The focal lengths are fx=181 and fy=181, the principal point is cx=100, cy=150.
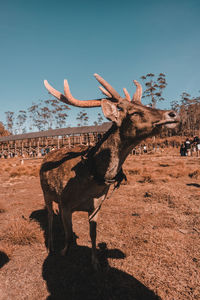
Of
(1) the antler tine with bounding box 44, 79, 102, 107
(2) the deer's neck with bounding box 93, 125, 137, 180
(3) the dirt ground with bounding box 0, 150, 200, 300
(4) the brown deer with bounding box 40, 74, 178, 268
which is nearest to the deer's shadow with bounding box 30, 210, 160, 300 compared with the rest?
(3) the dirt ground with bounding box 0, 150, 200, 300

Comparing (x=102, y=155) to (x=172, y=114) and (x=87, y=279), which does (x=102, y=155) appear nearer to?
(x=172, y=114)

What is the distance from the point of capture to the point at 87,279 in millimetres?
2871

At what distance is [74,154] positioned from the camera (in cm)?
321

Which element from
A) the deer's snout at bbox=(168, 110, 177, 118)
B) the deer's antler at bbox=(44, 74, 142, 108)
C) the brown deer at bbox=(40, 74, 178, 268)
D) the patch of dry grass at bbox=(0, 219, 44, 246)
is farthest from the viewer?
A: the patch of dry grass at bbox=(0, 219, 44, 246)

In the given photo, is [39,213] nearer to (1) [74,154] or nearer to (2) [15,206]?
(2) [15,206]

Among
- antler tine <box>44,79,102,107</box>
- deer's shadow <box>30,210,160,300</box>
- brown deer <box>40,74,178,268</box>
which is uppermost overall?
antler tine <box>44,79,102,107</box>

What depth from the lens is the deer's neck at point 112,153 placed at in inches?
92.5

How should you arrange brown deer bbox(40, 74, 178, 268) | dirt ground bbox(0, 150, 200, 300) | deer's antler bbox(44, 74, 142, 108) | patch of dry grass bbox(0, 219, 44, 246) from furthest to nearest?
1. patch of dry grass bbox(0, 219, 44, 246)
2. dirt ground bbox(0, 150, 200, 300)
3. deer's antler bbox(44, 74, 142, 108)
4. brown deer bbox(40, 74, 178, 268)

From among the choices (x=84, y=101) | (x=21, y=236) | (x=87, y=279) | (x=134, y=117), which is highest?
(x=84, y=101)

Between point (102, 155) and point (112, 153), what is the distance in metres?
0.17

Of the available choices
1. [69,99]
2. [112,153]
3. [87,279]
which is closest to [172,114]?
[112,153]

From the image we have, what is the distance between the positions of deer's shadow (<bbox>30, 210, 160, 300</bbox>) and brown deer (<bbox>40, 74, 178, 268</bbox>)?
256 mm

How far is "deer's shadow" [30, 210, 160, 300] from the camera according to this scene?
2.55 m

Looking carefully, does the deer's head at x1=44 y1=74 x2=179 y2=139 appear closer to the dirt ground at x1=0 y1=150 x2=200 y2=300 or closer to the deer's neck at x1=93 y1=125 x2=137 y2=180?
the deer's neck at x1=93 y1=125 x2=137 y2=180
